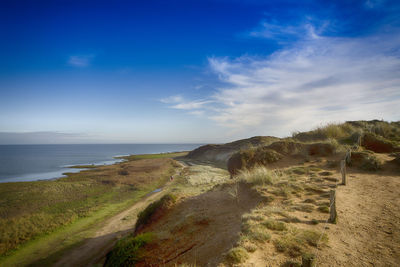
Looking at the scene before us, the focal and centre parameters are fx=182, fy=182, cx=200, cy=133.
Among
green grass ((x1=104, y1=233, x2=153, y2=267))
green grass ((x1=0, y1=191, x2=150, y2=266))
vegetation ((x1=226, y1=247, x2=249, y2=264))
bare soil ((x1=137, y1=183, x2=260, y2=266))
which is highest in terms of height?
vegetation ((x1=226, y1=247, x2=249, y2=264))

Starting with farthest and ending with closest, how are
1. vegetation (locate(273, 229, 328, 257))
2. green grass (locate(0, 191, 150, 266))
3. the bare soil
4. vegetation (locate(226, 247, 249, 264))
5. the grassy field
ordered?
the grassy field
green grass (locate(0, 191, 150, 266))
the bare soil
vegetation (locate(273, 229, 328, 257))
vegetation (locate(226, 247, 249, 264))

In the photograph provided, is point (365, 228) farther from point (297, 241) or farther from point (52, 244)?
point (52, 244)

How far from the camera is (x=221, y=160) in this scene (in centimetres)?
5212

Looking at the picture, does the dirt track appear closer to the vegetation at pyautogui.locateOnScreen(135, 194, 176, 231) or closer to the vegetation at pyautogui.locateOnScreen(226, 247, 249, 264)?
the vegetation at pyautogui.locateOnScreen(135, 194, 176, 231)

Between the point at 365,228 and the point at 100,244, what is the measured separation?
46.5 ft

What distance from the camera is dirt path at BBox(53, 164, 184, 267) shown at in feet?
35.0

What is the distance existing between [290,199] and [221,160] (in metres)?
44.6

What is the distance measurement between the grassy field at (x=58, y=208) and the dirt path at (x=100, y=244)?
1.20 meters

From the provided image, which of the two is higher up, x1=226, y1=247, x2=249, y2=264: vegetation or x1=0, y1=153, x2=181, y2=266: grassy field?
x1=226, y1=247, x2=249, y2=264: vegetation

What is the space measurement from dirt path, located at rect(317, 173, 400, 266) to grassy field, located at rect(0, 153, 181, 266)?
15586 mm

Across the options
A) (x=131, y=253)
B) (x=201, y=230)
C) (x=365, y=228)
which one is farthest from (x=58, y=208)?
(x=365, y=228)

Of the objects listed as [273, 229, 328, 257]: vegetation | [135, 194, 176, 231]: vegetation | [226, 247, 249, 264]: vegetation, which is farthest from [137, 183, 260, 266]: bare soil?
[273, 229, 328, 257]: vegetation

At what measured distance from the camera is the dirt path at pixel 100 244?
35.0ft

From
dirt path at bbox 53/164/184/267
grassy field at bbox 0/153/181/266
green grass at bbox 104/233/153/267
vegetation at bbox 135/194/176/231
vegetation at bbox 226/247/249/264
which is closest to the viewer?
vegetation at bbox 226/247/249/264
